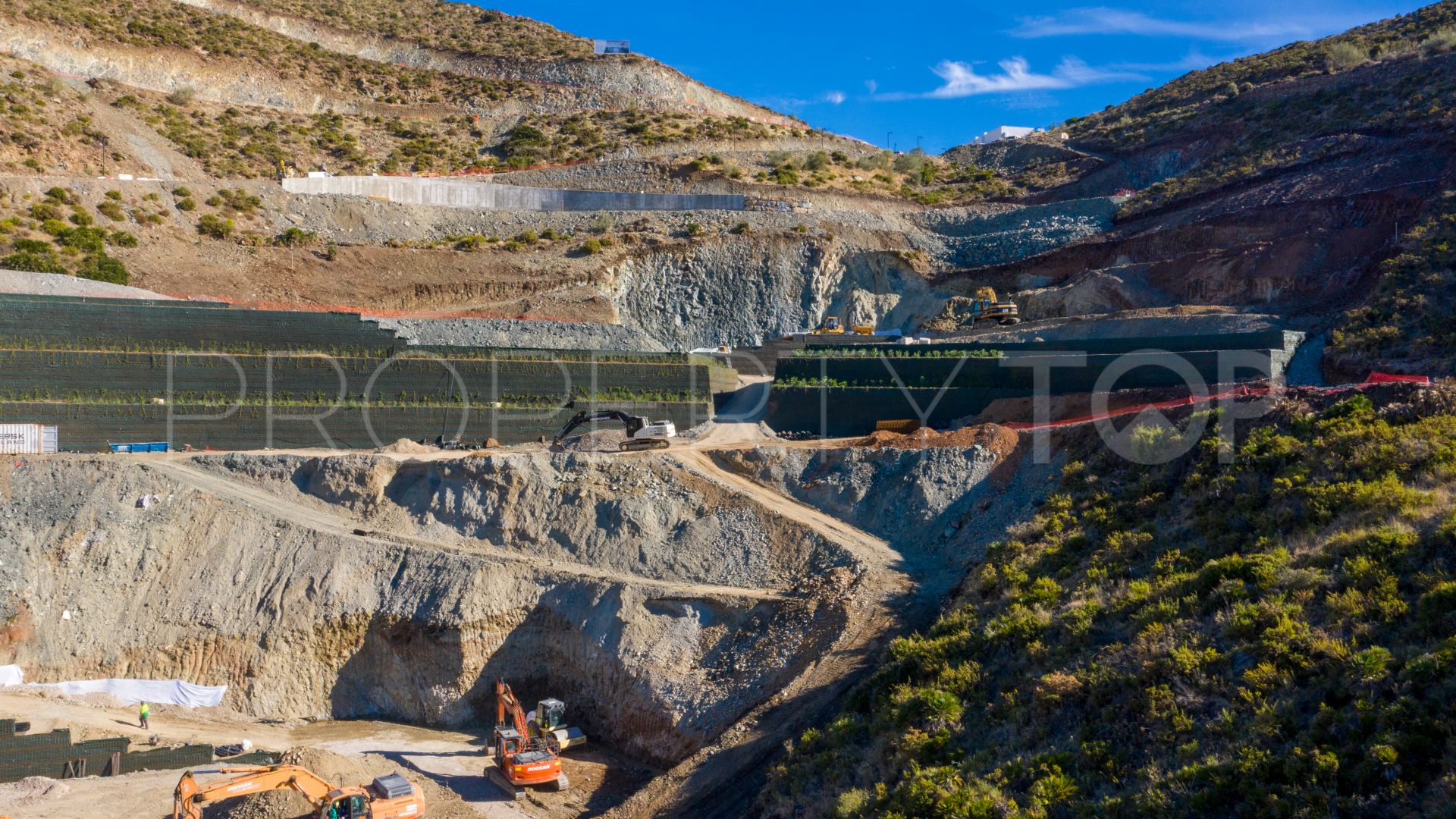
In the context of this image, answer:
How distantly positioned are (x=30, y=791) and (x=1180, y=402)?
24264mm

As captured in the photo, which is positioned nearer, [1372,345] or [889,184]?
[1372,345]

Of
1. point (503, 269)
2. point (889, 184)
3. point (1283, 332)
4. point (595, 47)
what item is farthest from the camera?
point (595, 47)

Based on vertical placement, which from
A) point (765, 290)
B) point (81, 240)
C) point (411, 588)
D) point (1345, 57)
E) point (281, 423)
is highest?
point (1345, 57)

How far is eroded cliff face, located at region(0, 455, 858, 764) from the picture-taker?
2277 cm

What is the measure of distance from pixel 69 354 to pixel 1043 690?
91.2 ft

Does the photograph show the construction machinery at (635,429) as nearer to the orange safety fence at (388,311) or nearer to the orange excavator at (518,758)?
the orange excavator at (518,758)

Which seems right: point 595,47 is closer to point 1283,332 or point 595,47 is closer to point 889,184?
point 889,184

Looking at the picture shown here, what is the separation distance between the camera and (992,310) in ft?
133

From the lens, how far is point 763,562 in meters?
23.9

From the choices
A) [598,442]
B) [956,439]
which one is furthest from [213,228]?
[956,439]

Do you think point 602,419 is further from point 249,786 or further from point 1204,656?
point 1204,656

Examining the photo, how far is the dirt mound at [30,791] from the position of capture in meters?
18.6

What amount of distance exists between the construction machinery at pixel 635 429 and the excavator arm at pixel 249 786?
13.2 metres

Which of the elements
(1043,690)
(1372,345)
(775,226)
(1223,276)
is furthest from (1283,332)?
(775,226)
